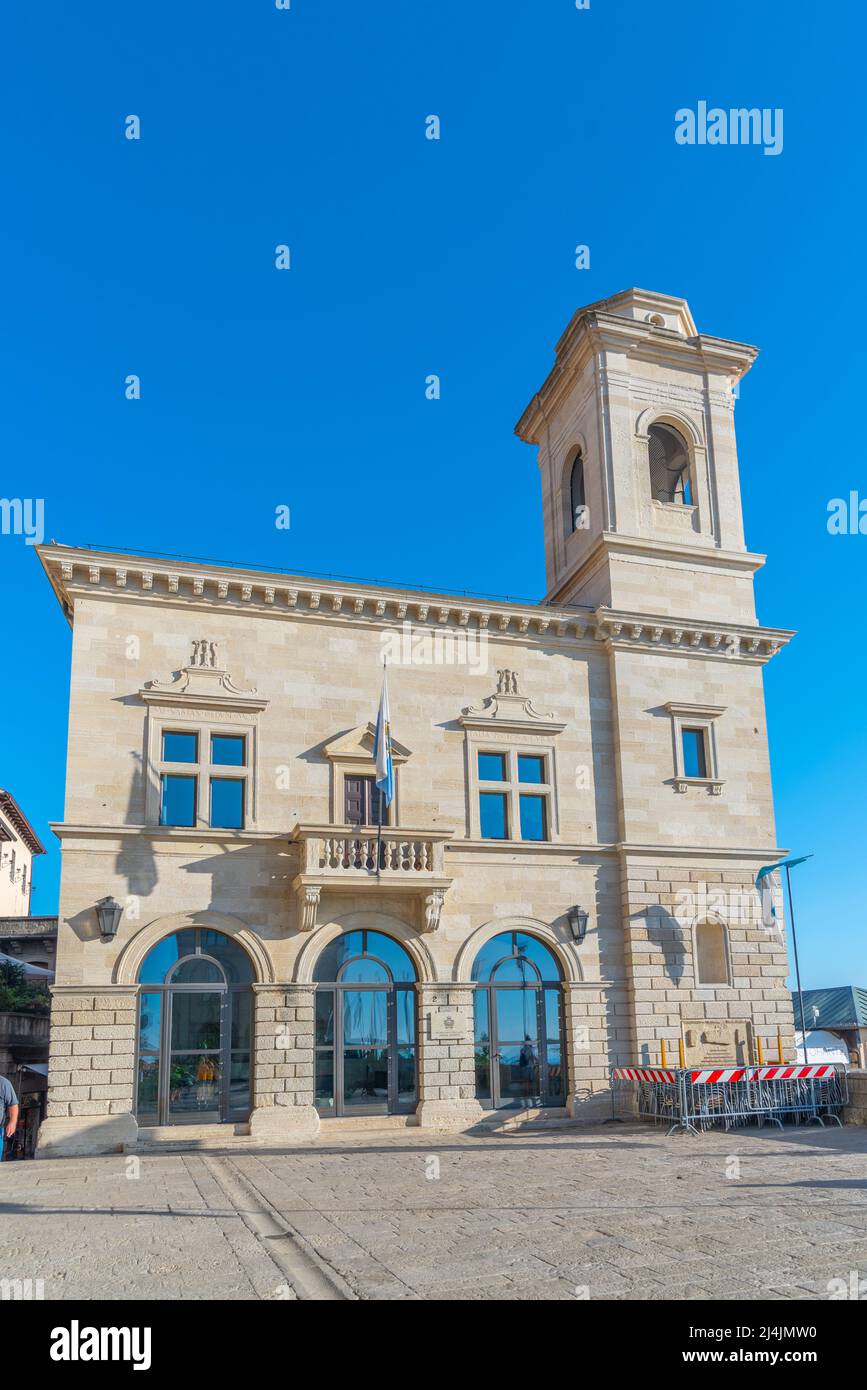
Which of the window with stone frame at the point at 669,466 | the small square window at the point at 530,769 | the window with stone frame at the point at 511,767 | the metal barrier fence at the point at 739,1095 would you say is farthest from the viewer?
the window with stone frame at the point at 669,466

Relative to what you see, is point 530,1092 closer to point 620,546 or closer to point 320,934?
point 320,934

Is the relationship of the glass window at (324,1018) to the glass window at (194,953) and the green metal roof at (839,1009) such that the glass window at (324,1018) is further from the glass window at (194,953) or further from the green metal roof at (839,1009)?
the green metal roof at (839,1009)

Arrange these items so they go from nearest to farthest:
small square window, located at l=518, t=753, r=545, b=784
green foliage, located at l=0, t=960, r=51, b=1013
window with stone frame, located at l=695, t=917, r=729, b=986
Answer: small square window, located at l=518, t=753, r=545, b=784 → window with stone frame, located at l=695, t=917, r=729, b=986 → green foliage, located at l=0, t=960, r=51, b=1013

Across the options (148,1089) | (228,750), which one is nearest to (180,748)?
(228,750)

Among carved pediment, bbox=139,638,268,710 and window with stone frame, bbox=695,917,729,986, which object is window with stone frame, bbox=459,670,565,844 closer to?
window with stone frame, bbox=695,917,729,986

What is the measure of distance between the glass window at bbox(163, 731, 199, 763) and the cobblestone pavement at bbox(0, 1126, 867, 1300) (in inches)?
272

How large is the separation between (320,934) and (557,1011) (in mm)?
5315

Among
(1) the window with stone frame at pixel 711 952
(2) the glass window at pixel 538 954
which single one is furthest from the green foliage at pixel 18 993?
(1) the window with stone frame at pixel 711 952

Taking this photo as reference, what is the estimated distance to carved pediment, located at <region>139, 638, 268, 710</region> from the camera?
2136cm

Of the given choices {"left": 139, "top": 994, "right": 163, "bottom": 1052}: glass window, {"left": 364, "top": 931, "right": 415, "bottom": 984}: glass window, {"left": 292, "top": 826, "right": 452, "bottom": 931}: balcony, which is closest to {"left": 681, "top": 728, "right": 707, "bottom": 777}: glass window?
{"left": 292, "top": 826, "right": 452, "bottom": 931}: balcony

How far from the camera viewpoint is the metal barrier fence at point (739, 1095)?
20641mm

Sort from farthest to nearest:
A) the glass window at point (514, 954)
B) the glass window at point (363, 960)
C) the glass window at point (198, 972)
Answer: the glass window at point (514, 954), the glass window at point (363, 960), the glass window at point (198, 972)

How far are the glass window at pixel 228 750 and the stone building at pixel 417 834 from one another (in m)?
0.06

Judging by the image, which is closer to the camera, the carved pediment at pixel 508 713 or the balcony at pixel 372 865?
the balcony at pixel 372 865
